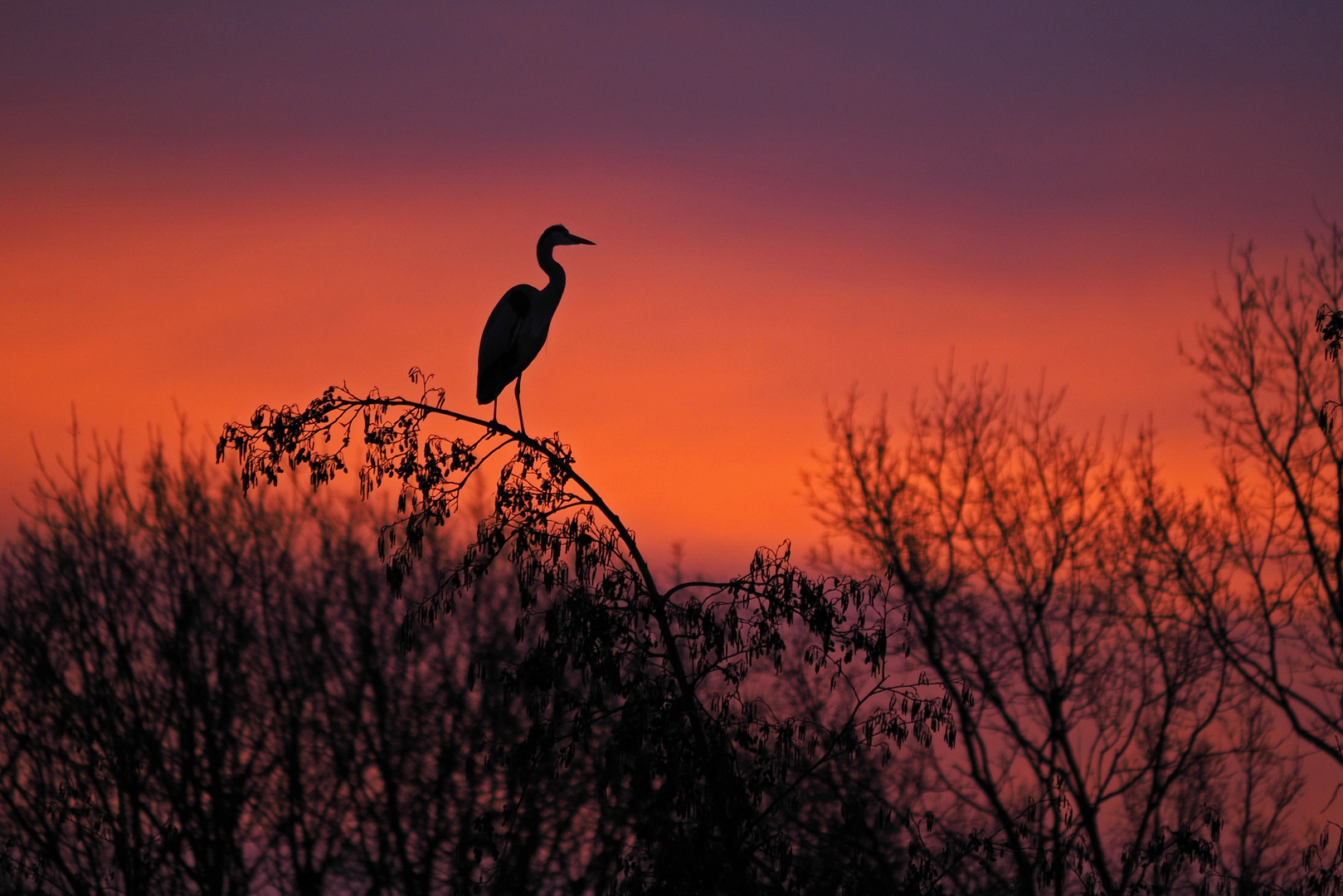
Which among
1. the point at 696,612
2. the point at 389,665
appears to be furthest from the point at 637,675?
the point at 389,665

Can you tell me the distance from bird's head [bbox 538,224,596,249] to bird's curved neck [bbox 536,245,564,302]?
40mm

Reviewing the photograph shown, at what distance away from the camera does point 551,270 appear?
950 centimetres

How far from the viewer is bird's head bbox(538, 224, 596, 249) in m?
9.55

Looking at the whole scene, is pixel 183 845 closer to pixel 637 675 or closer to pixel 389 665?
pixel 389 665

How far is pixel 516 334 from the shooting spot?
910cm

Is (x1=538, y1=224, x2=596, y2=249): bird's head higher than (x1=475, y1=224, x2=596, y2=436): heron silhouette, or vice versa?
(x1=538, y1=224, x2=596, y2=249): bird's head

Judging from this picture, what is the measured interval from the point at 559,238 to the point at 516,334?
1007 mm

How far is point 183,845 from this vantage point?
16.2m

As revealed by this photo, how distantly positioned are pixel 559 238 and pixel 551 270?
309 mm

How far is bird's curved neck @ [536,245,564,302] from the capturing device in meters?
9.40

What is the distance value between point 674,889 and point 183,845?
10.9 m

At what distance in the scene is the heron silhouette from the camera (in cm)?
902

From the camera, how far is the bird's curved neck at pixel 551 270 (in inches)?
370

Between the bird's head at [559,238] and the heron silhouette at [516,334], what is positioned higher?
the bird's head at [559,238]
